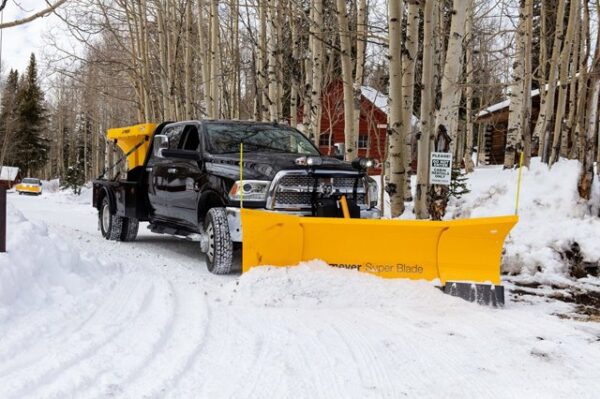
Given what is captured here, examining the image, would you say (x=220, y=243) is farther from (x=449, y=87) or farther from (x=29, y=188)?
(x=29, y=188)

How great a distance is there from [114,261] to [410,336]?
378cm

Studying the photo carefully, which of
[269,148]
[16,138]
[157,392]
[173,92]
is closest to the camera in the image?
[157,392]

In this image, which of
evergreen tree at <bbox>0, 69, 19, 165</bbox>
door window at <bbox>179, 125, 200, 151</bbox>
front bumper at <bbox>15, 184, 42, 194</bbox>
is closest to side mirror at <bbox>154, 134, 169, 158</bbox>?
door window at <bbox>179, 125, 200, 151</bbox>

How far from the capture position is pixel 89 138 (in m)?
61.4

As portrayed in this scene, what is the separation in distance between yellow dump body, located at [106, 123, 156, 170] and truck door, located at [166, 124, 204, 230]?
4.43 feet

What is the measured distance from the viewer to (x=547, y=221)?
24.5 ft

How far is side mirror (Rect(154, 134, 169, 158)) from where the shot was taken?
24.1ft

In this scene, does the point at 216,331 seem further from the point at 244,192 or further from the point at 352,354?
the point at 244,192

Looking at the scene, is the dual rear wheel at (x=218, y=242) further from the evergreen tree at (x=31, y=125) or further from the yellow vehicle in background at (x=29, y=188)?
the evergreen tree at (x=31, y=125)

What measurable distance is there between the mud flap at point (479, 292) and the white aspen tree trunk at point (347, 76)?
4.81m

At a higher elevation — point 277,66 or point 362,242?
point 277,66

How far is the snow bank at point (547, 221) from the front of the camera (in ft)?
22.2

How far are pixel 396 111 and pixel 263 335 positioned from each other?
5.69 meters

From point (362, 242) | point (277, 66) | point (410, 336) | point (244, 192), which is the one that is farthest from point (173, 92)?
point (410, 336)
